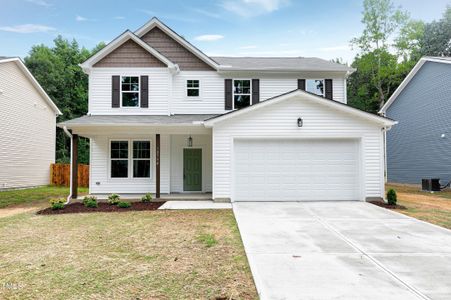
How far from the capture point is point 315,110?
12.3 meters

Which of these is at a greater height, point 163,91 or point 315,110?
point 163,91

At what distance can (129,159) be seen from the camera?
14.7m

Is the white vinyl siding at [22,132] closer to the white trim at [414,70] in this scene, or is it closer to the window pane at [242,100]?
the window pane at [242,100]

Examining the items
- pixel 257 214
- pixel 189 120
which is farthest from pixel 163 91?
pixel 257 214

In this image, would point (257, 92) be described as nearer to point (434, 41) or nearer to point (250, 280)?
point (250, 280)

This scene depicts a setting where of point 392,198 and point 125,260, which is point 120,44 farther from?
point 392,198

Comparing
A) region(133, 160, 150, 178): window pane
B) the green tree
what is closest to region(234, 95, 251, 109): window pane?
region(133, 160, 150, 178): window pane

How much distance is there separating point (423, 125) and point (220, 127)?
1462 cm

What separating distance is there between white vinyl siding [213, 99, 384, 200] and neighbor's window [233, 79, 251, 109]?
363cm

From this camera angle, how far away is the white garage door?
12.4 meters

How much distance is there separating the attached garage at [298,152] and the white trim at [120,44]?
440 centimetres

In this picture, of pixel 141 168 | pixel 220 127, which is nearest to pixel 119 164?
pixel 141 168

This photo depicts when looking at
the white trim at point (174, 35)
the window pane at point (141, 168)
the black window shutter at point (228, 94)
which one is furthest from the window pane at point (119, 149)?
the white trim at point (174, 35)

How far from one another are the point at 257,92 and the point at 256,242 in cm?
1058
